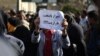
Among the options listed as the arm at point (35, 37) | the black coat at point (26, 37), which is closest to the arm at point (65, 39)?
the arm at point (35, 37)

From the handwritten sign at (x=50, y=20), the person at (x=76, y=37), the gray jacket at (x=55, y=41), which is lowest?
the person at (x=76, y=37)

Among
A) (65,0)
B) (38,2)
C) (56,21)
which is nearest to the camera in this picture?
(56,21)

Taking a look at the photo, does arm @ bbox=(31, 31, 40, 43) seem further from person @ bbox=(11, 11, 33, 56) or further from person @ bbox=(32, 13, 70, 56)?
person @ bbox=(11, 11, 33, 56)

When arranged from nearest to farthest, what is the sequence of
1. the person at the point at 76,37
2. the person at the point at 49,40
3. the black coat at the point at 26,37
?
the person at the point at 49,40, the black coat at the point at 26,37, the person at the point at 76,37

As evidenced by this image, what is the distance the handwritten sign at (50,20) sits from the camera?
546 centimetres

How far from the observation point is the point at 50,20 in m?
5.54

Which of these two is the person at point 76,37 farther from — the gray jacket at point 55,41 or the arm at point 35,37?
the arm at point 35,37

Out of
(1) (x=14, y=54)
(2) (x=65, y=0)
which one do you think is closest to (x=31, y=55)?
(1) (x=14, y=54)

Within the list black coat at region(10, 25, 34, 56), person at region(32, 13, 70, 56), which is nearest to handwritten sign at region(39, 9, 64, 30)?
person at region(32, 13, 70, 56)

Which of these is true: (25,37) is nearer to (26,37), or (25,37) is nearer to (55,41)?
(26,37)

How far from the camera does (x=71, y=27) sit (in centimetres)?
725

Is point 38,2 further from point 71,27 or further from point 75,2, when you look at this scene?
point 71,27

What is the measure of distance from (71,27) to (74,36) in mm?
182

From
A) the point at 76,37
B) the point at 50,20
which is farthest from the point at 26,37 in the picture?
the point at 76,37
